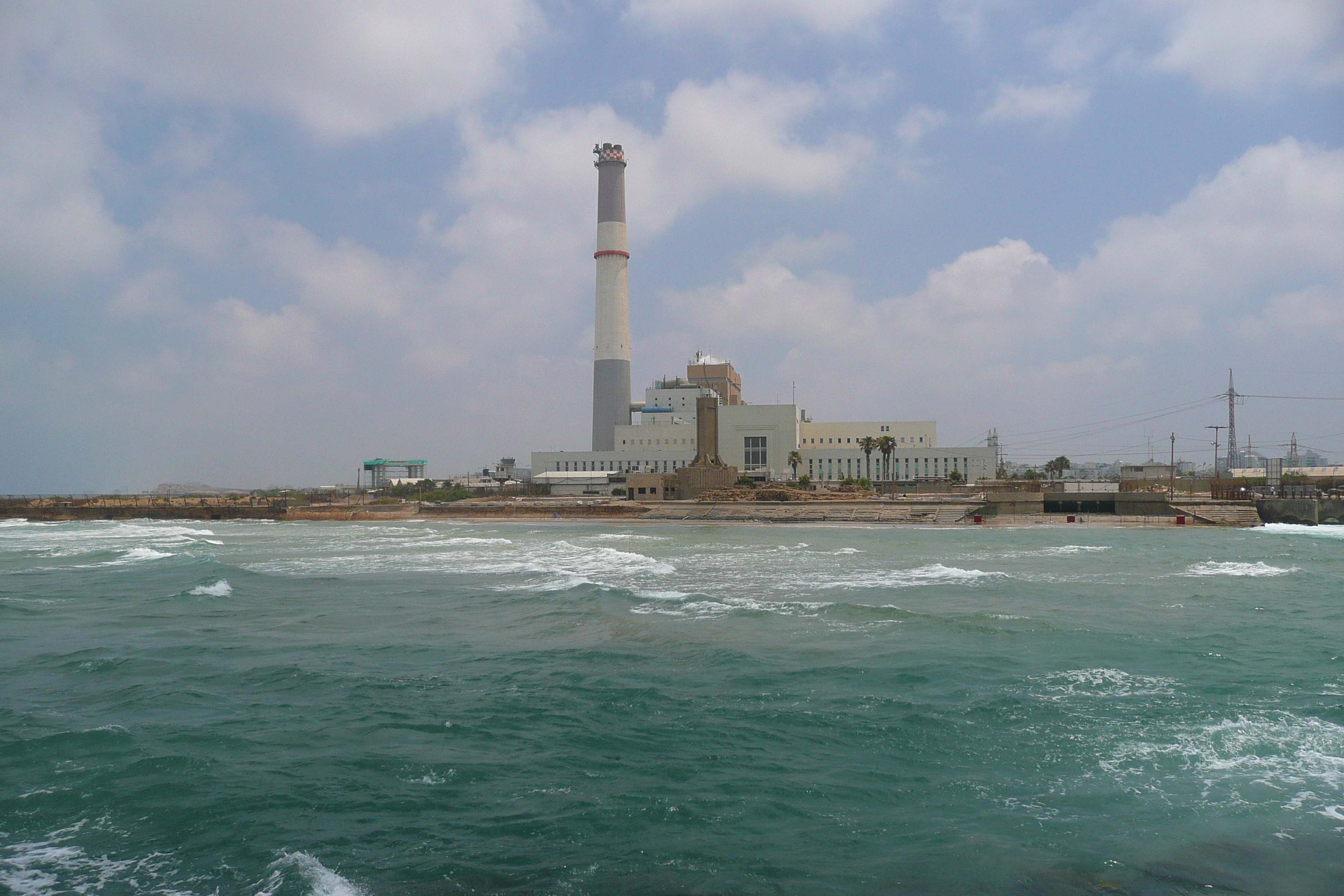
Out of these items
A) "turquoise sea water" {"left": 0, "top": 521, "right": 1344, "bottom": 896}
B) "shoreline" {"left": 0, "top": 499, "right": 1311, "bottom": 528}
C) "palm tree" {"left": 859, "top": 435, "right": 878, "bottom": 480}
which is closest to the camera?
"turquoise sea water" {"left": 0, "top": 521, "right": 1344, "bottom": 896}

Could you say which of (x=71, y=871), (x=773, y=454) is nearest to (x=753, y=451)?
(x=773, y=454)

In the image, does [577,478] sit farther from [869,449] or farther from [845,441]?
[845,441]

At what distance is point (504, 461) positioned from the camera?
133 m

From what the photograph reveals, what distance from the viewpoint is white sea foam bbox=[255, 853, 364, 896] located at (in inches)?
274

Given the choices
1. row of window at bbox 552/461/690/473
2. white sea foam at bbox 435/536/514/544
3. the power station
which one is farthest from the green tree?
white sea foam at bbox 435/536/514/544

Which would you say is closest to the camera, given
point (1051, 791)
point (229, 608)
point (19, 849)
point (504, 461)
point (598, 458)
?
point (19, 849)

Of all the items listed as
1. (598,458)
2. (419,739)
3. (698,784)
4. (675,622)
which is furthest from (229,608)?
(598,458)

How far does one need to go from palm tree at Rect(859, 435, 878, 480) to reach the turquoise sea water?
72646mm

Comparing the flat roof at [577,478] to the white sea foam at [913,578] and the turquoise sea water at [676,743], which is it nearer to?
the white sea foam at [913,578]

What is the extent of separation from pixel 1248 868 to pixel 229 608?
2179 cm

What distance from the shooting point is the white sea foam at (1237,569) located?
2777 cm

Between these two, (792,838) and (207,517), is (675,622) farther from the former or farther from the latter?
(207,517)

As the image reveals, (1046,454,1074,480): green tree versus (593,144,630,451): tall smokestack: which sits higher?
(593,144,630,451): tall smokestack

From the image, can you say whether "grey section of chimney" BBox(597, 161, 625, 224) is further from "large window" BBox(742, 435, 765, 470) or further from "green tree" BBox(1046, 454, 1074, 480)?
"green tree" BBox(1046, 454, 1074, 480)
